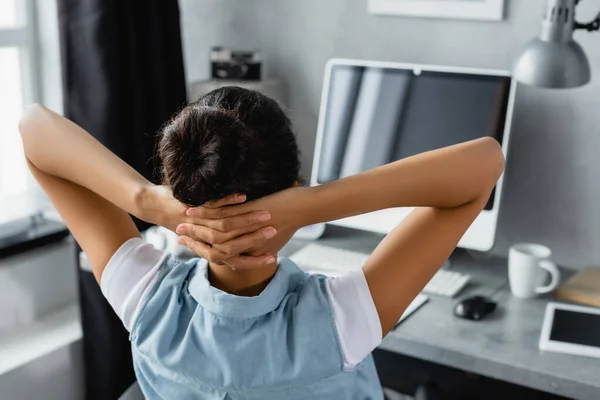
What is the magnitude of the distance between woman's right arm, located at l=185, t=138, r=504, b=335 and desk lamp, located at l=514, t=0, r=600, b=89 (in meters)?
0.64

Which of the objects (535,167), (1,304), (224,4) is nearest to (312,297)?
(535,167)

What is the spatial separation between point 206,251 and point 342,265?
94cm

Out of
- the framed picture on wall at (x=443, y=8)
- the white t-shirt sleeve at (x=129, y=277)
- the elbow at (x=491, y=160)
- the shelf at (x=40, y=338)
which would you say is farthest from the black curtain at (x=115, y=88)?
the elbow at (x=491, y=160)

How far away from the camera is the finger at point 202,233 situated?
0.85 m

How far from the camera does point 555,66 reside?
1.51 meters

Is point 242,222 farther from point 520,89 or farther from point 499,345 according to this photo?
point 520,89

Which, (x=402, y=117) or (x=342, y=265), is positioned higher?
(x=402, y=117)

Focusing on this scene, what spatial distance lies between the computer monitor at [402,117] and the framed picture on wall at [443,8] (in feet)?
0.67

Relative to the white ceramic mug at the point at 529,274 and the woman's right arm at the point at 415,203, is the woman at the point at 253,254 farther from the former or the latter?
the white ceramic mug at the point at 529,274

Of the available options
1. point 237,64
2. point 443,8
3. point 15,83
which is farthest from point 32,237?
point 443,8

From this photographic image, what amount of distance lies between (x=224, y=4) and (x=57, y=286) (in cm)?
96

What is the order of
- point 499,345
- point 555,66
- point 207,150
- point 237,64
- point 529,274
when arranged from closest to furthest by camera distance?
point 207,150 < point 499,345 < point 555,66 < point 529,274 < point 237,64

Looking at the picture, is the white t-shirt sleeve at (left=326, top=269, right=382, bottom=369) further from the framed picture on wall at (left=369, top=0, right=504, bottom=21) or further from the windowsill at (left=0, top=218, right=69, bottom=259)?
the windowsill at (left=0, top=218, right=69, bottom=259)

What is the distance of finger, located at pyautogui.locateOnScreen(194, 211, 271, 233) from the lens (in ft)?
2.76
